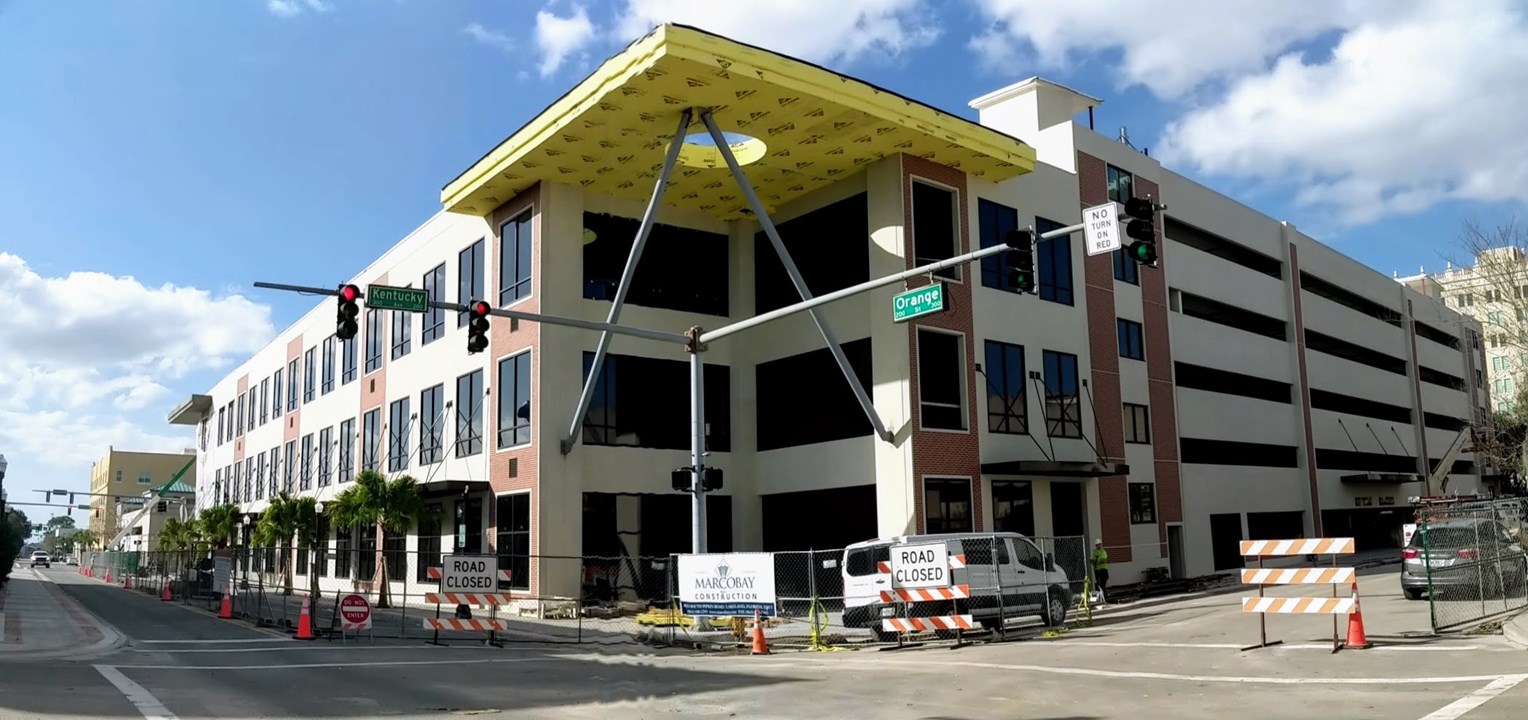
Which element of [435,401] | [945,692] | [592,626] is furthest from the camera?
[435,401]

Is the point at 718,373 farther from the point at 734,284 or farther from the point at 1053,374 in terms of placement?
the point at 1053,374

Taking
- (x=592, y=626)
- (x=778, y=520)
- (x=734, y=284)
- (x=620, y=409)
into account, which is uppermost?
(x=734, y=284)

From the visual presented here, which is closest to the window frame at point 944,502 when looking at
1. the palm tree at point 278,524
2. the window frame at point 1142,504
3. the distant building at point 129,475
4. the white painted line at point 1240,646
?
the window frame at point 1142,504

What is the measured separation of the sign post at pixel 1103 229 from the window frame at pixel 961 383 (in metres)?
13.6

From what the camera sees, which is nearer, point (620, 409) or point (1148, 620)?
point (1148, 620)

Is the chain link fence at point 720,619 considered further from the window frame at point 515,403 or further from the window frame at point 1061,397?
the window frame at point 1061,397

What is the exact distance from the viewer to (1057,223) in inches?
1361

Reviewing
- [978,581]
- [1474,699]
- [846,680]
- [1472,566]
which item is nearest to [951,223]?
[978,581]

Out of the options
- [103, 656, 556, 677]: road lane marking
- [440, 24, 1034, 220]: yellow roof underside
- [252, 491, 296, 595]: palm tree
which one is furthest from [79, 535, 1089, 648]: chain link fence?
[440, 24, 1034, 220]: yellow roof underside

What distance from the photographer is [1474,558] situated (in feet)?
61.8

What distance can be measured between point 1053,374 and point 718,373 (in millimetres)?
9782

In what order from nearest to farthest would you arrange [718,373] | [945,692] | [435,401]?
[945,692] → [718,373] → [435,401]

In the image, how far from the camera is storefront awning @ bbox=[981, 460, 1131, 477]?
97.2 feet

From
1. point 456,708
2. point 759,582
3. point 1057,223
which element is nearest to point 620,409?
point 759,582
